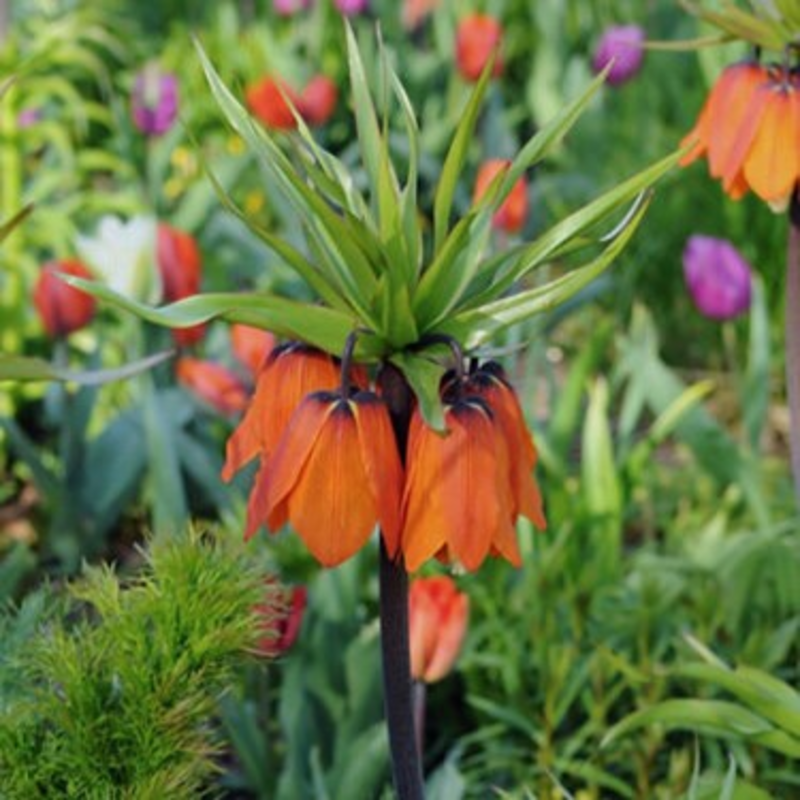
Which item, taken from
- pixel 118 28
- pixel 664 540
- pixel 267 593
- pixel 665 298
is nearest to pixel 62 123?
pixel 118 28

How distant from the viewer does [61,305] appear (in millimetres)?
2562

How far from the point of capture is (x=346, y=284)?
1.26m

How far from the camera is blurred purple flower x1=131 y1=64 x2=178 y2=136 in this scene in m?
3.51

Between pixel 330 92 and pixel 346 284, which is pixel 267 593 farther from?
pixel 330 92

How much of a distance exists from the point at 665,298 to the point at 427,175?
628 mm

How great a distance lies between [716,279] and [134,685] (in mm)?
1671

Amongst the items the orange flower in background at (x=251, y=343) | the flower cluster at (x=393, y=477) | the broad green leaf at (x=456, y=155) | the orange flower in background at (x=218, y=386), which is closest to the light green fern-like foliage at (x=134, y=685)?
the flower cluster at (x=393, y=477)

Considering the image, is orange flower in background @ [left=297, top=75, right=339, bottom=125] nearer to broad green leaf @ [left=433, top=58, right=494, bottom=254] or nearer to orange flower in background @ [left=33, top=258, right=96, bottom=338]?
orange flower in background @ [left=33, top=258, right=96, bottom=338]

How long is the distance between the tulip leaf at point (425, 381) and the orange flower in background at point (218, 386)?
4.12 feet

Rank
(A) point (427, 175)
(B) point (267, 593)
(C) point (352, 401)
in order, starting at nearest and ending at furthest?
(C) point (352, 401)
(B) point (267, 593)
(A) point (427, 175)

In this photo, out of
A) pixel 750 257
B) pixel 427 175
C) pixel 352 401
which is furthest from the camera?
pixel 427 175

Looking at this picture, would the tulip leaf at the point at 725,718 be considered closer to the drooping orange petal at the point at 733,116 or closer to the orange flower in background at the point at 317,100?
the drooping orange petal at the point at 733,116

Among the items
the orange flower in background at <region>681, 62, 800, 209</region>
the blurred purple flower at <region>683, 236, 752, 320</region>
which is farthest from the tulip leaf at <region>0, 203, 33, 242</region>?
the blurred purple flower at <region>683, 236, 752, 320</region>

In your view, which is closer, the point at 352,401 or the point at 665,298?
the point at 352,401
